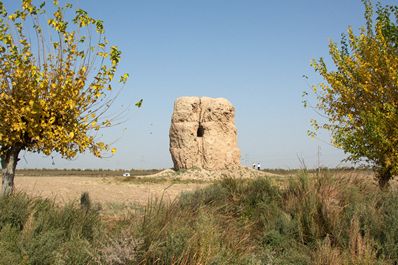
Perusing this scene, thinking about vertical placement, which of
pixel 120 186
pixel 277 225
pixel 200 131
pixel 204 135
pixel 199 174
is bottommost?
pixel 277 225

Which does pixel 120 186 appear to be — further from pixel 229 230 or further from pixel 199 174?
pixel 229 230

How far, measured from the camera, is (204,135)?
31.0 metres

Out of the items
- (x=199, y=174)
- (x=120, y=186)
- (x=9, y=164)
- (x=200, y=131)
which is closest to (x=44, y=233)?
(x=9, y=164)

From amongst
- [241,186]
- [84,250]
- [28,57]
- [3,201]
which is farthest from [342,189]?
[28,57]

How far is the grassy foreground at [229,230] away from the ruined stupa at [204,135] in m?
19.1

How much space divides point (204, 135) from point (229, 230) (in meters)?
23.3

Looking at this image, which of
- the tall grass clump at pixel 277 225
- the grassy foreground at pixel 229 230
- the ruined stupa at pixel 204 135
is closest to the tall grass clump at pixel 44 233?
the grassy foreground at pixel 229 230

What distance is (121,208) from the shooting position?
524 inches

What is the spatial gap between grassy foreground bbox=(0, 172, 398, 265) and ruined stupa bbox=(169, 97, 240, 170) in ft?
62.6

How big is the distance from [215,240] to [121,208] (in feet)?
24.4

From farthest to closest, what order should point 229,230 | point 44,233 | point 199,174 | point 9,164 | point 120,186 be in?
1. point 199,174
2. point 120,186
3. point 9,164
4. point 229,230
5. point 44,233

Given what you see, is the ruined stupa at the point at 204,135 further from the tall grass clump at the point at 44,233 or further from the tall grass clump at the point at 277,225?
the tall grass clump at the point at 44,233

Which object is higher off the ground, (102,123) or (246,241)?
(102,123)

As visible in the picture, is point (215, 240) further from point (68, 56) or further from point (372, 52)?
point (372, 52)
